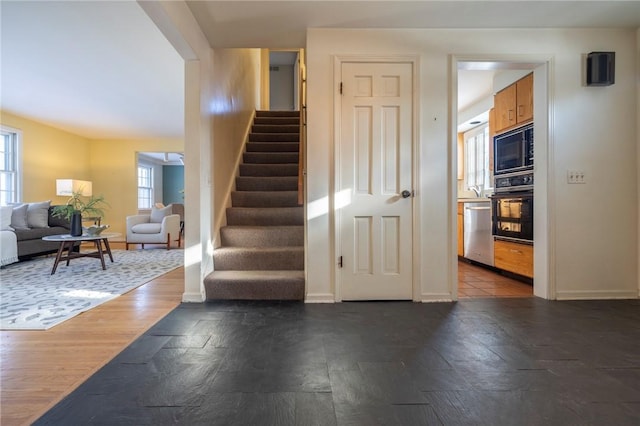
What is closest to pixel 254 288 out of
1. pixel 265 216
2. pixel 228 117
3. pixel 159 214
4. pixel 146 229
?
pixel 265 216

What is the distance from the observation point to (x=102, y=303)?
9.18 feet

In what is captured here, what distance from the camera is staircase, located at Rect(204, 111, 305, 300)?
2854 mm

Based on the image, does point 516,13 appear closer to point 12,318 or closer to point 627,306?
point 627,306

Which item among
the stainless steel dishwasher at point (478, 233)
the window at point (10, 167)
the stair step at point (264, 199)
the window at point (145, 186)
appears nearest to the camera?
the stair step at point (264, 199)

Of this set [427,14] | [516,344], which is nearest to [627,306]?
[516,344]

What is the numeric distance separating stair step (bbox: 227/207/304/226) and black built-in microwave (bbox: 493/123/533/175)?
2415 mm

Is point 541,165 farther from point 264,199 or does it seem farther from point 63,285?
point 63,285

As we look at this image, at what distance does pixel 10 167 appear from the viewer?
6086 mm

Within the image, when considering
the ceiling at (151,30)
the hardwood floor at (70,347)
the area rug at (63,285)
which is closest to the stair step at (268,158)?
the ceiling at (151,30)

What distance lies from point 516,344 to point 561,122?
2.06 meters

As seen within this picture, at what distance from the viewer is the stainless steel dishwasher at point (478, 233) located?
4113mm

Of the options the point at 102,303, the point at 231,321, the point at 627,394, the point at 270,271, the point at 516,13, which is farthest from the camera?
the point at 270,271

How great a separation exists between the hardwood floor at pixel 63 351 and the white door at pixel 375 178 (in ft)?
5.34

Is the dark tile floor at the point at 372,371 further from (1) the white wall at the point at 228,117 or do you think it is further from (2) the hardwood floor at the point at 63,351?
(1) the white wall at the point at 228,117
